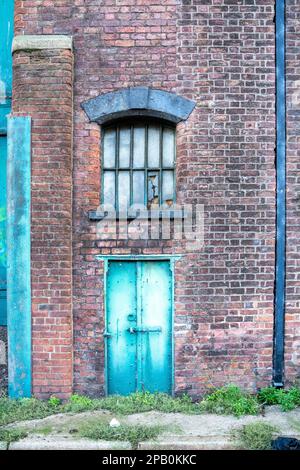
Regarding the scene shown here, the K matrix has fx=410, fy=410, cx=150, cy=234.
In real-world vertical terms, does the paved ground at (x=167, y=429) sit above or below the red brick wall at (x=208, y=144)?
below

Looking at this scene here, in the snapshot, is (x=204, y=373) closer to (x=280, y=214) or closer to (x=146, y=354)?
(x=146, y=354)

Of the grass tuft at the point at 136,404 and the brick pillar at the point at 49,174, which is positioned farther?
the brick pillar at the point at 49,174

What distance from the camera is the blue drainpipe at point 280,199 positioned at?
5172 millimetres

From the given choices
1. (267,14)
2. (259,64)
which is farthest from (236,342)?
(267,14)

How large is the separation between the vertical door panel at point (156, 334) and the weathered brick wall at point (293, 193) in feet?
4.94

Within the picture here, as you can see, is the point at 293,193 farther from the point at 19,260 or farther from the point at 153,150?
the point at 19,260

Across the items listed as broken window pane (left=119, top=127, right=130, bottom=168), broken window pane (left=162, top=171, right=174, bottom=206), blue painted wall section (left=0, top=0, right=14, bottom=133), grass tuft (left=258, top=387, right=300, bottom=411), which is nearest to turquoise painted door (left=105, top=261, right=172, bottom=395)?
broken window pane (left=162, top=171, right=174, bottom=206)

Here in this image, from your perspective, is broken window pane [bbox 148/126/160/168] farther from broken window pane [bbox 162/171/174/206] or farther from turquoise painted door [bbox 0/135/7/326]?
turquoise painted door [bbox 0/135/7/326]

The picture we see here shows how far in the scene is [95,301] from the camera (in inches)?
205

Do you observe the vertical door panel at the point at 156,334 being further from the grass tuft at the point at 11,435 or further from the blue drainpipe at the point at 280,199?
the grass tuft at the point at 11,435

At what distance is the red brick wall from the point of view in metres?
5.18

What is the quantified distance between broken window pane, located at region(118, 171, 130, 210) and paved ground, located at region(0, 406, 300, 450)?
2578 mm

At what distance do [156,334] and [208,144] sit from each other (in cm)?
252

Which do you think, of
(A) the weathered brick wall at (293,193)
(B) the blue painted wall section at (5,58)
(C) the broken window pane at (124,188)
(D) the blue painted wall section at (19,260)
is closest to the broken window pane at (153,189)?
(C) the broken window pane at (124,188)
